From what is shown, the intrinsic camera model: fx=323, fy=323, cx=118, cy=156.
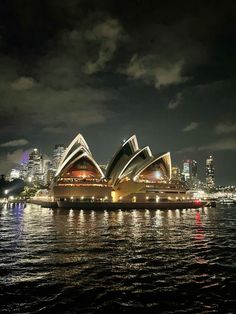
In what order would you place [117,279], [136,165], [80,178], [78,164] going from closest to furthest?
1. [117,279]
2. [80,178]
3. [78,164]
4. [136,165]

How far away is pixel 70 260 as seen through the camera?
15.2 metres

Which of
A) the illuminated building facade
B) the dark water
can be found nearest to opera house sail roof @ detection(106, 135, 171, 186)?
the illuminated building facade

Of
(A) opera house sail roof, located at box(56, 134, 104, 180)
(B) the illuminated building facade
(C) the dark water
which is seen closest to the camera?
(C) the dark water

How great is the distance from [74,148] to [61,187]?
12.8 meters

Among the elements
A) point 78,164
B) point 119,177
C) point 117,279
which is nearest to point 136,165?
point 119,177

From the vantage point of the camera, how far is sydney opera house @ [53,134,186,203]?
3727 inches

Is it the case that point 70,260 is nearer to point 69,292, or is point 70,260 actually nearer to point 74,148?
point 69,292

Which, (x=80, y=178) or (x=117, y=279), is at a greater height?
(x=80, y=178)

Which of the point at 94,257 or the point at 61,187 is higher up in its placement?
the point at 61,187

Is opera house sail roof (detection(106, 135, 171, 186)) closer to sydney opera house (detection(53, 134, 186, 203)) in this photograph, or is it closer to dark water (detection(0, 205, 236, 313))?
sydney opera house (detection(53, 134, 186, 203))

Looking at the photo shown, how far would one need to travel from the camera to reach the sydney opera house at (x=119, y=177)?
94663mm

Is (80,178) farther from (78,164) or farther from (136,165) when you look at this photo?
(136,165)

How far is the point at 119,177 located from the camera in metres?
104

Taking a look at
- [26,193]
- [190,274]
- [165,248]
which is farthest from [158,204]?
[26,193]
